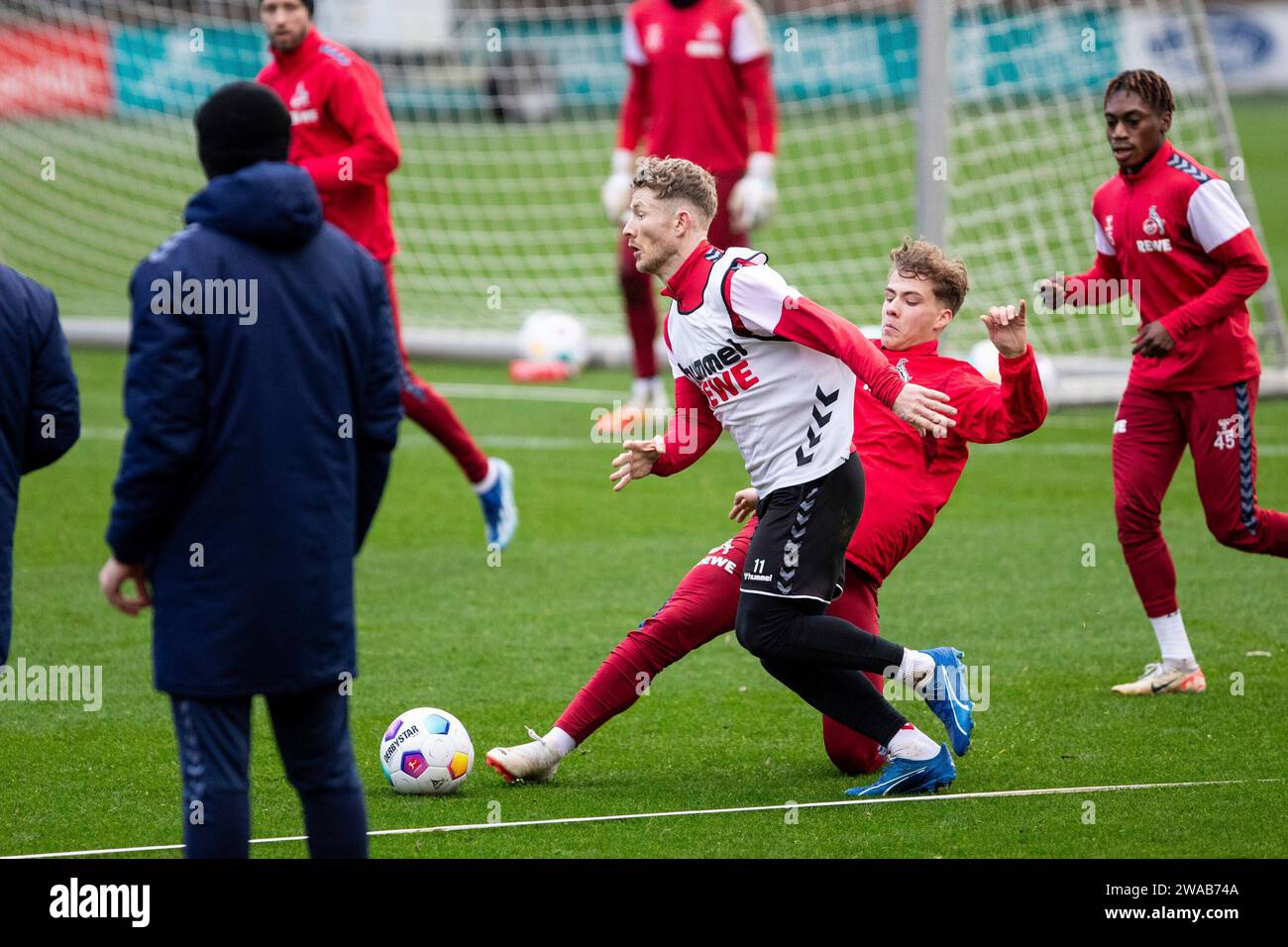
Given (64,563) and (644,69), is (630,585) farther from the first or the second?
(644,69)

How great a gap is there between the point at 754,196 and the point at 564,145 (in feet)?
32.6

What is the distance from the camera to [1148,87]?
574 centimetres

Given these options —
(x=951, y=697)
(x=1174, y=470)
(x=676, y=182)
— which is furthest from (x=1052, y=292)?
(x=676, y=182)

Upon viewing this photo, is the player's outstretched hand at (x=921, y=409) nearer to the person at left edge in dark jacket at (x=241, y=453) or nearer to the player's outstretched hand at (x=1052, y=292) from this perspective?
the person at left edge in dark jacket at (x=241, y=453)

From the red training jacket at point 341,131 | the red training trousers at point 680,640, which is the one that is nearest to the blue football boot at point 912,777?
the red training trousers at point 680,640

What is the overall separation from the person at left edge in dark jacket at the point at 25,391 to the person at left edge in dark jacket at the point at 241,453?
668mm

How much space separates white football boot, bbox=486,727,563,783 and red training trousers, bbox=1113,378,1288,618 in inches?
86.6

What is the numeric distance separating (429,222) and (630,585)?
392 inches

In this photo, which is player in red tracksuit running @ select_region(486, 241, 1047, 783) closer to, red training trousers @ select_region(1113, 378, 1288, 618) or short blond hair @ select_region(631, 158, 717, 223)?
short blond hair @ select_region(631, 158, 717, 223)

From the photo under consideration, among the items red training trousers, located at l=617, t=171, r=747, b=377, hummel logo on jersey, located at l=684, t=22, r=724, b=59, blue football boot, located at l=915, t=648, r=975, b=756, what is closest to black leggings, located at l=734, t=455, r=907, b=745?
blue football boot, located at l=915, t=648, r=975, b=756

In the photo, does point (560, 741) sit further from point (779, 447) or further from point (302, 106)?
point (302, 106)

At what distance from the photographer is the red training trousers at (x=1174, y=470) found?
5.86 m

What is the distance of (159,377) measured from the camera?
3.27 metres

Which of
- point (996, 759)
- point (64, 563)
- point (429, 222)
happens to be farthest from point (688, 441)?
point (429, 222)
